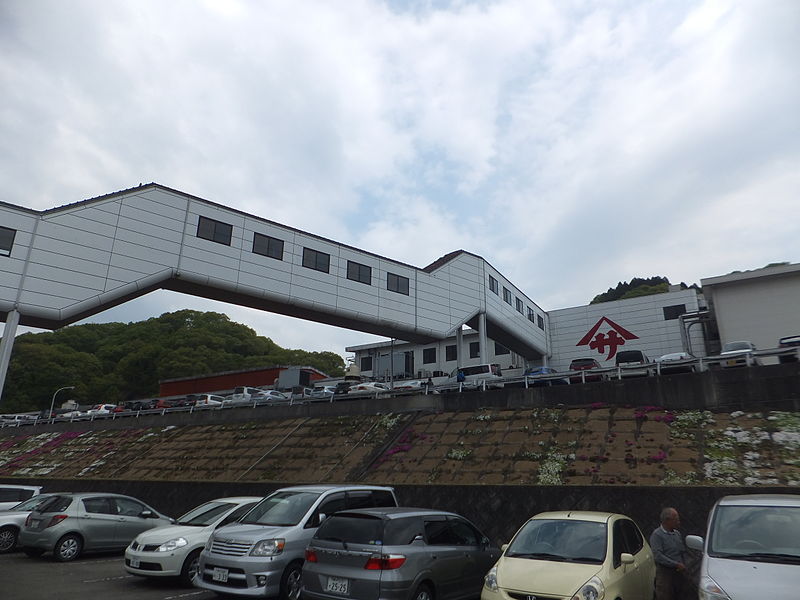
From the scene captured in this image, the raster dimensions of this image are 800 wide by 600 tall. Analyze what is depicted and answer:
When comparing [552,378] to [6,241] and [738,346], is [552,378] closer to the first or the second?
[738,346]

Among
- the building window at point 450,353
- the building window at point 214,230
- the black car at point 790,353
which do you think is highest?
the building window at point 214,230

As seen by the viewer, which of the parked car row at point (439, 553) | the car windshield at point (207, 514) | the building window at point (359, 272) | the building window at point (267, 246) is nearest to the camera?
the parked car row at point (439, 553)

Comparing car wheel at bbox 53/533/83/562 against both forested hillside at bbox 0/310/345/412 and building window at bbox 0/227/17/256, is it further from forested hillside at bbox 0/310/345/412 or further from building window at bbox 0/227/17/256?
forested hillside at bbox 0/310/345/412

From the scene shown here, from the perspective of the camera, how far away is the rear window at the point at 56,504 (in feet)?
38.9

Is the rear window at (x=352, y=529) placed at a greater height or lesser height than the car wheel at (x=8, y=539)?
greater

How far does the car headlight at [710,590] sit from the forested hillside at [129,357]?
69641mm

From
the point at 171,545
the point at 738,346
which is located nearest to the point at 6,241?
the point at 171,545

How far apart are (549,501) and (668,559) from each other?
548 cm

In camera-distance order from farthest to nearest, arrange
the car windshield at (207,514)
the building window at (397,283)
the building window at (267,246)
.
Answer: the building window at (397,283), the building window at (267,246), the car windshield at (207,514)

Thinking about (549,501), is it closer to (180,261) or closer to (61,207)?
(180,261)

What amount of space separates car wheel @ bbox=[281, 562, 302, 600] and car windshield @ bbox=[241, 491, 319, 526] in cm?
70

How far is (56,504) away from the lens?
39.4 feet

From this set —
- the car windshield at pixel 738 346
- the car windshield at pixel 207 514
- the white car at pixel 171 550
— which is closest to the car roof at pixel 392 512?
the white car at pixel 171 550

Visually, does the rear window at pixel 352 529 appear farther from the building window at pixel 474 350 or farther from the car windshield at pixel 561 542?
A: the building window at pixel 474 350
